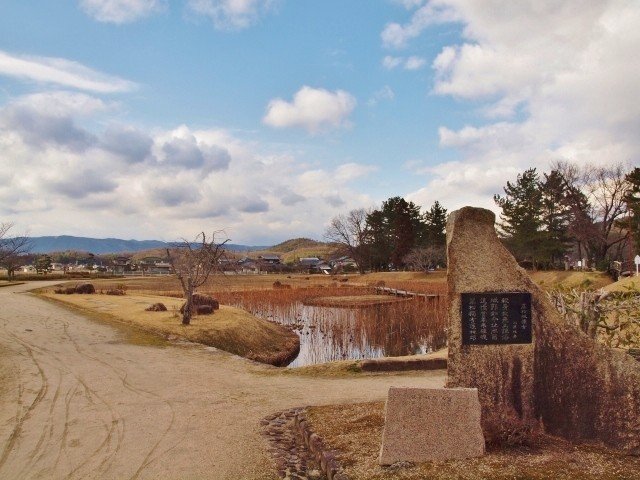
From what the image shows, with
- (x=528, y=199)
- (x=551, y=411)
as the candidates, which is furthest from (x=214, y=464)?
(x=528, y=199)

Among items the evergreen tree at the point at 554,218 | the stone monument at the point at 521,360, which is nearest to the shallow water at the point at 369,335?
the stone monument at the point at 521,360

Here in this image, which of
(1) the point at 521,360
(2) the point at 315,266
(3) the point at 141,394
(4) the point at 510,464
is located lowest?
(3) the point at 141,394

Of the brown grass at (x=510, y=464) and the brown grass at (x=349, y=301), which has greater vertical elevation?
the brown grass at (x=510, y=464)

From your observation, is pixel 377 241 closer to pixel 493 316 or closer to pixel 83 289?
pixel 83 289

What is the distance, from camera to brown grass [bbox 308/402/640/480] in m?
4.93

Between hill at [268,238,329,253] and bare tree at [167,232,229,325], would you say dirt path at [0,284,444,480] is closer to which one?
bare tree at [167,232,229,325]

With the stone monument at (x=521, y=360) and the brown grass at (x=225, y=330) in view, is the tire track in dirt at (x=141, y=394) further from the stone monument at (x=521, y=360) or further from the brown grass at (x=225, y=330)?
the stone monument at (x=521, y=360)

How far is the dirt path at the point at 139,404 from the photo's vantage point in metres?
5.82

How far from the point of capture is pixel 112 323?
17219 millimetres

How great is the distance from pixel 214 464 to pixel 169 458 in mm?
602

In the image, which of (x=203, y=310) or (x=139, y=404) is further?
(x=203, y=310)

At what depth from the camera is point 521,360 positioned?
19.3ft

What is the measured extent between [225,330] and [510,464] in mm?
12094

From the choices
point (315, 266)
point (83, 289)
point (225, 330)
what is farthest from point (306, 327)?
point (315, 266)
